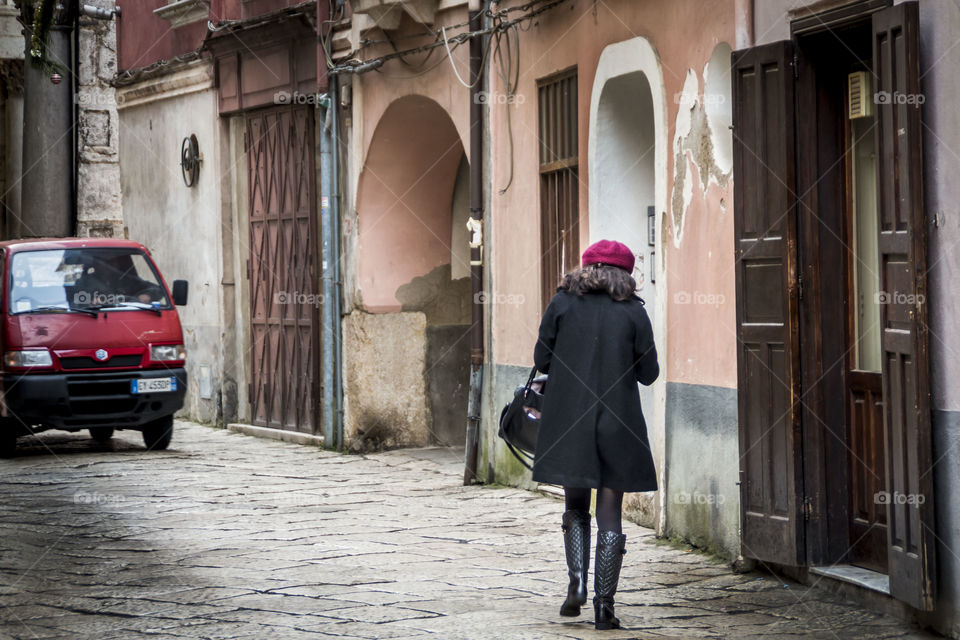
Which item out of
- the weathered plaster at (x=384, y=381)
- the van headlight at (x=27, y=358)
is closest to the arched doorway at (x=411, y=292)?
the weathered plaster at (x=384, y=381)

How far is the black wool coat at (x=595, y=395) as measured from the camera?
6645mm

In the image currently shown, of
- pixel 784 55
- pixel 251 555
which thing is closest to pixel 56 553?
pixel 251 555

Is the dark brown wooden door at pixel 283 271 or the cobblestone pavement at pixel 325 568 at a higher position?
the dark brown wooden door at pixel 283 271

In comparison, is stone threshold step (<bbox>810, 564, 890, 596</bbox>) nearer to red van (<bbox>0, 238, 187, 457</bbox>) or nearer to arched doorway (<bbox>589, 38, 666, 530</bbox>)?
arched doorway (<bbox>589, 38, 666, 530</bbox>)

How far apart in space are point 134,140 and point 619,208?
10.5m

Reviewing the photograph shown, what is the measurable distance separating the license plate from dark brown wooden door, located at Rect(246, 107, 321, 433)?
1.96 metres

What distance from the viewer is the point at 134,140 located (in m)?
19.3

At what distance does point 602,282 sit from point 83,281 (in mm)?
8453

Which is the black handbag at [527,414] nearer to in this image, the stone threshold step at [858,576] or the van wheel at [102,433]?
the stone threshold step at [858,576]

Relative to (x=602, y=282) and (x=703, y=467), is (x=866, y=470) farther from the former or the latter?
(x=602, y=282)

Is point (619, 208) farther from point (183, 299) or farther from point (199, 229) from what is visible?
point (199, 229)

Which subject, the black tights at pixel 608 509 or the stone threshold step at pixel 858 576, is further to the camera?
the stone threshold step at pixel 858 576

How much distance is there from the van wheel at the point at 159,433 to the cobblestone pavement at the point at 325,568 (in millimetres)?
1490

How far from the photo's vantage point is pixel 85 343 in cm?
1354
